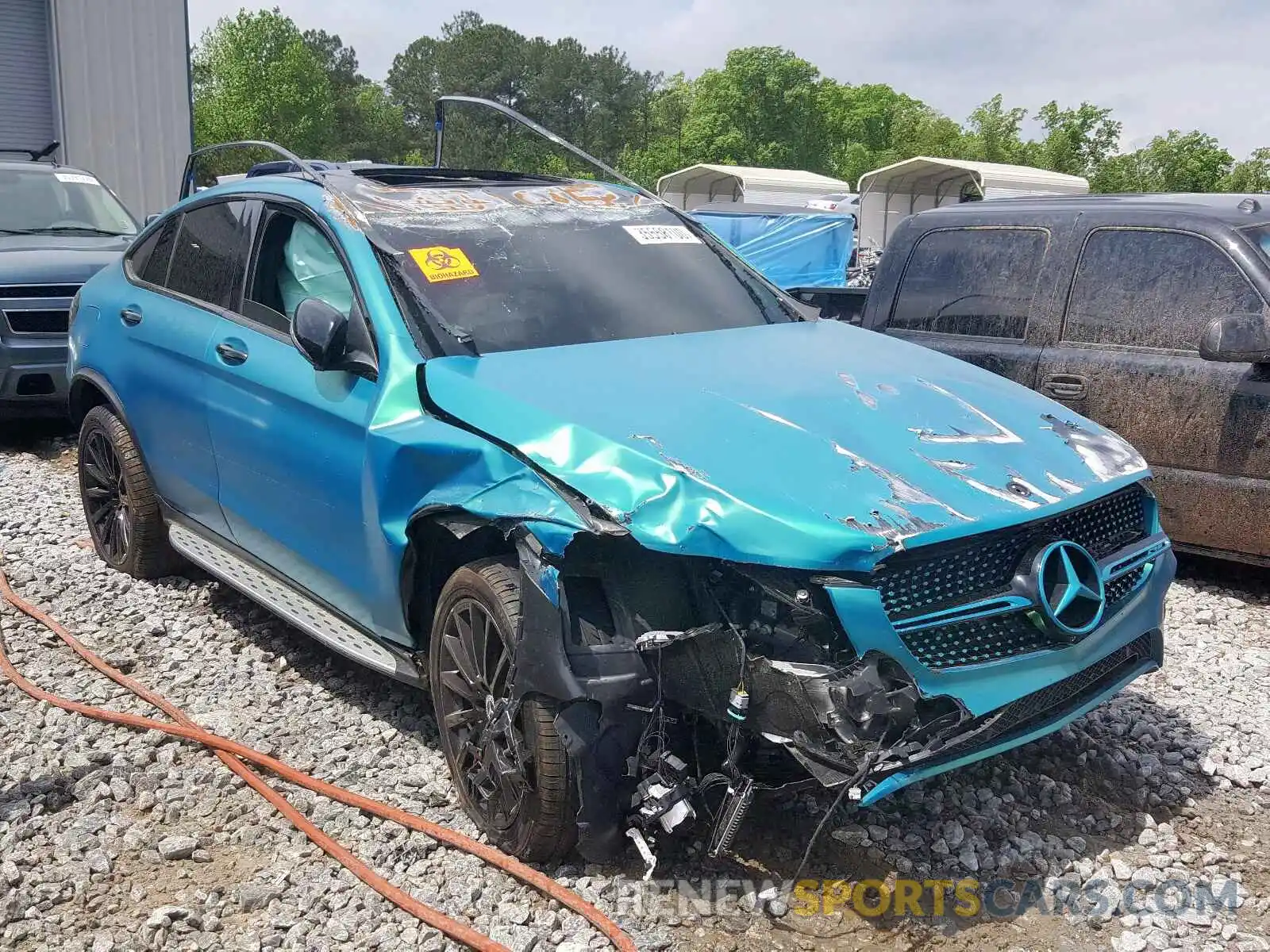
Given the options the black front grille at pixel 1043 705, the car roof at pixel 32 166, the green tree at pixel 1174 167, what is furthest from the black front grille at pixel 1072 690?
the green tree at pixel 1174 167

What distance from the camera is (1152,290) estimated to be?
17.3 feet

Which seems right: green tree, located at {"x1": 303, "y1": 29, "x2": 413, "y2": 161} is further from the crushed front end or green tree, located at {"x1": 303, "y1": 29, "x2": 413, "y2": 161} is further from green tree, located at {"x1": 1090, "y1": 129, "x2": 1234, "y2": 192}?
the crushed front end

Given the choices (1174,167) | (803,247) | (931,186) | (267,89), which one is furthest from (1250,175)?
(267,89)

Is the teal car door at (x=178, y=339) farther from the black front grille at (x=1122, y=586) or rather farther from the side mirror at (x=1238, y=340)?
the side mirror at (x=1238, y=340)

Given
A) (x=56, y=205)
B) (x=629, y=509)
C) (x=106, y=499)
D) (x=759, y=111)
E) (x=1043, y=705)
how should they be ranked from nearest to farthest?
1. (x=629, y=509)
2. (x=1043, y=705)
3. (x=106, y=499)
4. (x=56, y=205)
5. (x=759, y=111)

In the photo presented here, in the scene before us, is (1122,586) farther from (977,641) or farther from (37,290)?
(37,290)

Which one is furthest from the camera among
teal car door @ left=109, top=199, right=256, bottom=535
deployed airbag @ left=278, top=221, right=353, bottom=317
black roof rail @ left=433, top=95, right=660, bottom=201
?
black roof rail @ left=433, top=95, right=660, bottom=201

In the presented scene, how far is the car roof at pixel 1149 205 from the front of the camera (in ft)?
17.2

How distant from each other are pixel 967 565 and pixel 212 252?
329cm

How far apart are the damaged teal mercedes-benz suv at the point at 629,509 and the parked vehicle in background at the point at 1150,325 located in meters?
1.62

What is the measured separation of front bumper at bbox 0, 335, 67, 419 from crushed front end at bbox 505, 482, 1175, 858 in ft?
21.0

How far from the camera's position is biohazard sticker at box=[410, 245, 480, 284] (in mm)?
3771

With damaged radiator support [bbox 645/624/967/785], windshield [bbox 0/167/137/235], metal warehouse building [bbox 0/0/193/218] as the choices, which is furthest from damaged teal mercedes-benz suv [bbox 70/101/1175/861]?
metal warehouse building [bbox 0/0/193/218]

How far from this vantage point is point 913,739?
271cm
